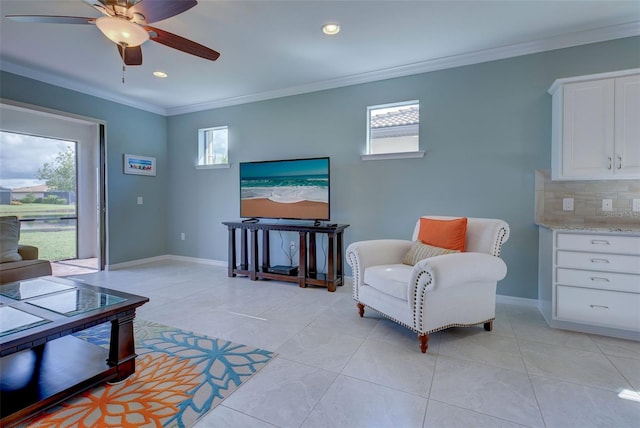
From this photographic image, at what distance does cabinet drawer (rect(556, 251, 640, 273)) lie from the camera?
2.18 m

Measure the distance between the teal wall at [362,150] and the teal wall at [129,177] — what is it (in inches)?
0.6

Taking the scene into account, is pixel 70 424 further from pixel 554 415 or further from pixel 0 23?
pixel 0 23

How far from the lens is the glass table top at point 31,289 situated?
6.21 feet

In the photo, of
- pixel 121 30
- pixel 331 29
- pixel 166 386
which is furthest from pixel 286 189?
pixel 166 386

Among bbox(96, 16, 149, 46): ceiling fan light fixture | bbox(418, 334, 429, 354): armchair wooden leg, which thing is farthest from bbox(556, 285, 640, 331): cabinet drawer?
bbox(96, 16, 149, 46): ceiling fan light fixture

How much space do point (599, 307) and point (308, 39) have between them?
328 centimetres

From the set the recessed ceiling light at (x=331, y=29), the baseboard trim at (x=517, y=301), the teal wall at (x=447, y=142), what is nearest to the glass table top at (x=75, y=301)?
the teal wall at (x=447, y=142)

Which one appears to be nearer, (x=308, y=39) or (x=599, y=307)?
(x=599, y=307)

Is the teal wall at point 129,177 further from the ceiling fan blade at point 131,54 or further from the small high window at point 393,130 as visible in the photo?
the small high window at point 393,130

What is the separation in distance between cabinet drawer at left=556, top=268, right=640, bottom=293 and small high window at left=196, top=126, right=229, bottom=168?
431cm

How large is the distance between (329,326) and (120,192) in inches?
154

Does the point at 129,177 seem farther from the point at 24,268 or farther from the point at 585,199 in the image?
the point at 585,199

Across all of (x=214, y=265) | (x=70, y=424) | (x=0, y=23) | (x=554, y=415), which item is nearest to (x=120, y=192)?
(x=214, y=265)

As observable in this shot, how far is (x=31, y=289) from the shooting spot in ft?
6.63
